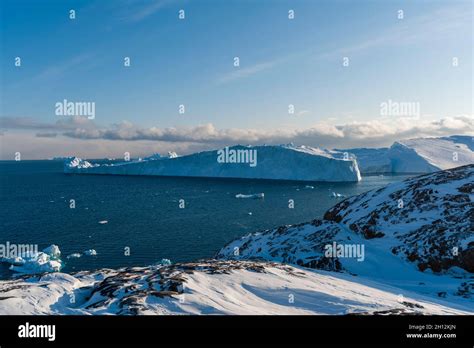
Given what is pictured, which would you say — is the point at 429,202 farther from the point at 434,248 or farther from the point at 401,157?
the point at 401,157

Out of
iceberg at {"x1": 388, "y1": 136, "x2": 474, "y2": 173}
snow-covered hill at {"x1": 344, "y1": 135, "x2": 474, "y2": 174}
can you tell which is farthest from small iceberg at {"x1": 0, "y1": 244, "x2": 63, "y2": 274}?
iceberg at {"x1": 388, "y1": 136, "x2": 474, "y2": 173}

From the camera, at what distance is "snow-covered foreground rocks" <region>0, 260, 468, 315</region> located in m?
11.9

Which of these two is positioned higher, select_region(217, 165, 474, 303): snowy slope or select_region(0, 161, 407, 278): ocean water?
select_region(217, 165, 474, 303): snowy slope

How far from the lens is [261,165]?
142m

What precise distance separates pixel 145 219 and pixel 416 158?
137 metres

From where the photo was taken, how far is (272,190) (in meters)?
110

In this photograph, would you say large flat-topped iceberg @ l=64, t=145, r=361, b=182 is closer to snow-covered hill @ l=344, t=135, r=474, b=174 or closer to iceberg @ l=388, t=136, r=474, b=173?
snow-covered hill @ l=344, t=135, r=474, b=174

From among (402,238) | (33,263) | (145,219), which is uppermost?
(402,238)

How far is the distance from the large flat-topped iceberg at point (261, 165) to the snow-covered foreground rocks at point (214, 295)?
385 ft

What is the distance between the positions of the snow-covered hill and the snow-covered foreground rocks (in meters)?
147

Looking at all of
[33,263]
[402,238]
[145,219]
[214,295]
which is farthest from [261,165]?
[214,295]

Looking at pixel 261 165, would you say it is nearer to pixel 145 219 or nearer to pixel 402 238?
pixel 145 219

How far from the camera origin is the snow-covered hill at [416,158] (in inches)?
6201
